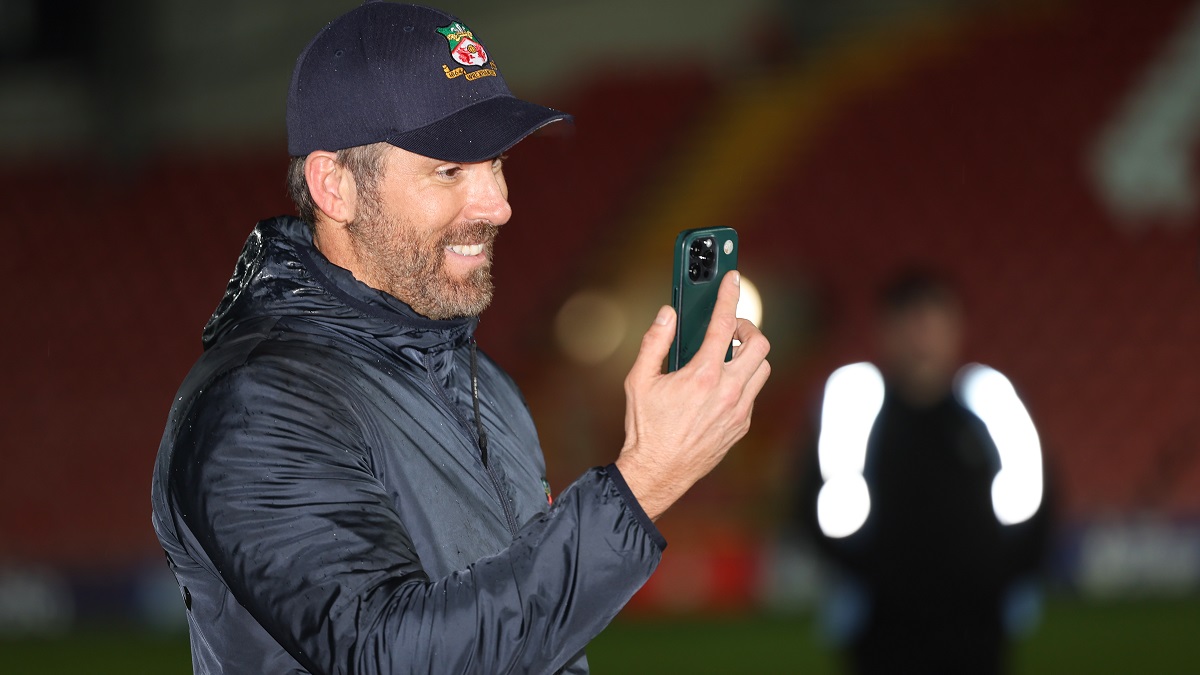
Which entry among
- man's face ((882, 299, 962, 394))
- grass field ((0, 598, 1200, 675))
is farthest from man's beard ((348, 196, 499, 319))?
grass field ((0, 598, 1200, 675))

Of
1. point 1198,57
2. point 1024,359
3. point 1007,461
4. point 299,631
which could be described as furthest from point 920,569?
point 1198,57

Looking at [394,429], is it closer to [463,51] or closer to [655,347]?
[655,347]

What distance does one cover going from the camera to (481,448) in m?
1.61

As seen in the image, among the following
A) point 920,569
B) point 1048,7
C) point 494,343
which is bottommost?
point 494,343

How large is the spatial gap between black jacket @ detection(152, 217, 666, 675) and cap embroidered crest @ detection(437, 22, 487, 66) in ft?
0.96

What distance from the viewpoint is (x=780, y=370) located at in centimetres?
908

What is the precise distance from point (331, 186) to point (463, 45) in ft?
0.77

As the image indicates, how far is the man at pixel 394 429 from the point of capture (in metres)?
1.27

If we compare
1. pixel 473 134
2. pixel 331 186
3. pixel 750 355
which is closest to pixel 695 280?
pixel 750 355

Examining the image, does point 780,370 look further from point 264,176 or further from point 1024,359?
point 264,176

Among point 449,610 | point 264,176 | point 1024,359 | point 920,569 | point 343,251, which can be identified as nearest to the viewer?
point 449,610

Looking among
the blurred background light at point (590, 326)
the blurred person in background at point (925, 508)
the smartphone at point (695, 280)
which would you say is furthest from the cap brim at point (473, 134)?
the blurred background light at point (590, 326)

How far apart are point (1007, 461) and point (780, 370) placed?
5.46m

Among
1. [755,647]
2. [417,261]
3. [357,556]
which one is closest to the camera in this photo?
[357,556]
